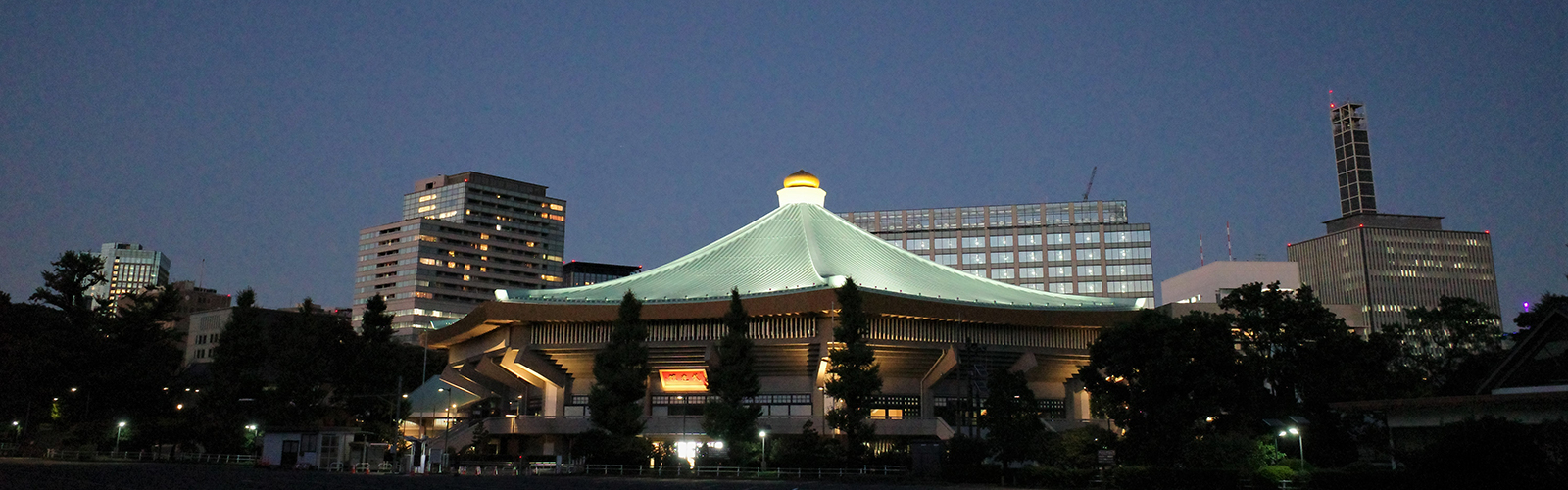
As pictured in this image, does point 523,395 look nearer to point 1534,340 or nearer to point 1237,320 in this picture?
point 1237,320

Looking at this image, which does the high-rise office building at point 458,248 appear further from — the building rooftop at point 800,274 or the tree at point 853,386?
the tree at point 853,386

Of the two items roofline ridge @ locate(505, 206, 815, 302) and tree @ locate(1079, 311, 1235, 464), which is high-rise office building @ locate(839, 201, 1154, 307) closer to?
roofline ridge @ locate(505, 206, 815, 302)

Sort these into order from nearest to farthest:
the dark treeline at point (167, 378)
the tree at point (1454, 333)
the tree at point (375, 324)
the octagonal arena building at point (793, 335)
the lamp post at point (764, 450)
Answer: the lamp post at point (764, 450) → the octagonal arena building at point (793, 335) → the dark treeline at point (167, 378) → the tree at point (1454, 333) → the tree at point (375, 324)

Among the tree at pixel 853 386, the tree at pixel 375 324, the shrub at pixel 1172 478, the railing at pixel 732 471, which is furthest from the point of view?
the tree at pixel 375 324

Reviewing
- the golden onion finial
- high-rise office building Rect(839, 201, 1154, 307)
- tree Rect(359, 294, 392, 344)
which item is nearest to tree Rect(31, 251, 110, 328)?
tree Rect(359, 294, 392, 344)

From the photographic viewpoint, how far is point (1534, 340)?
28.9 m

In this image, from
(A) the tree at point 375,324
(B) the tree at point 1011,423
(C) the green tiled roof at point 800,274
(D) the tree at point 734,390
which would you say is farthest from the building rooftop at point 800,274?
(B) the tree at point 1011,423

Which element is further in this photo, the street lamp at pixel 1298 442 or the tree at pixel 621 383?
the tree at pixel 621 383

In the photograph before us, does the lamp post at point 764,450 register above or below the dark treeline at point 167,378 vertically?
below

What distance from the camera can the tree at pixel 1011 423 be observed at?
38812mm

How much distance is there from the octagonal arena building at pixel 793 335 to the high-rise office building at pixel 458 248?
96.4m

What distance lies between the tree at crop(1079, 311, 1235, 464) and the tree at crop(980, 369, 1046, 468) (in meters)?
2.73

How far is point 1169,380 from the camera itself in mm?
36625

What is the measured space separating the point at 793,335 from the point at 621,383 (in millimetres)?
9474
